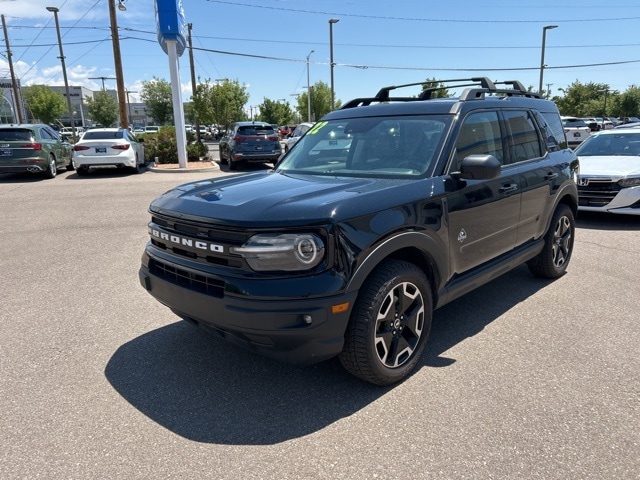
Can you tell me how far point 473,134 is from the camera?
3879 mm

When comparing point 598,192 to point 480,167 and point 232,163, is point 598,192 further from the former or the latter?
point 232,163

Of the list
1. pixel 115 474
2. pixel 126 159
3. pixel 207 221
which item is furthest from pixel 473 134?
pixel 126 159

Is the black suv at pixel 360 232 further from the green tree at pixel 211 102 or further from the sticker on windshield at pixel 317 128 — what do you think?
the green tree at pixel 211 102

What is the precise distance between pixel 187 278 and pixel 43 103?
7271cm

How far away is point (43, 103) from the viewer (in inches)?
2511

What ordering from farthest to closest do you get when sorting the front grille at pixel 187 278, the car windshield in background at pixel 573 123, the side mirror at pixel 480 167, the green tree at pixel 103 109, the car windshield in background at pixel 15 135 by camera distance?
the green tree at pixel 103 109
the car windshield in background at pixel 573 123
the car windshield in background at pixel 15 135
the side mirror at pixel 480 167
the front grille at pixel 187 278

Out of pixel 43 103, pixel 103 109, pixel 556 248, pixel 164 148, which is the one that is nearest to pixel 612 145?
pixel 556 248

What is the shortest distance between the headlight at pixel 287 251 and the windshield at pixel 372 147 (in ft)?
3.81

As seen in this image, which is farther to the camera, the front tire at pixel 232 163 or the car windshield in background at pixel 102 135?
the front tire at pixel 232 163

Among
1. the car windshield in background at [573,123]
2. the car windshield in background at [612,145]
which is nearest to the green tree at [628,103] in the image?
the car windshield in background at [573,123]

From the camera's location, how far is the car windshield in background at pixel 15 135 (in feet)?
44.9

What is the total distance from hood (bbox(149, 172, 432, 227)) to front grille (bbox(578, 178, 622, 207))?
20.2 feet

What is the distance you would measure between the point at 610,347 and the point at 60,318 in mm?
4661

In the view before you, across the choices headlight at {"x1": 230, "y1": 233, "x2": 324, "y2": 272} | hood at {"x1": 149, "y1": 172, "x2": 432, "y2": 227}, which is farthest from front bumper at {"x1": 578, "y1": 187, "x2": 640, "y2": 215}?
headlight at {"x1": 230, "y1": 233, "x2": 324, "y2": 272}
